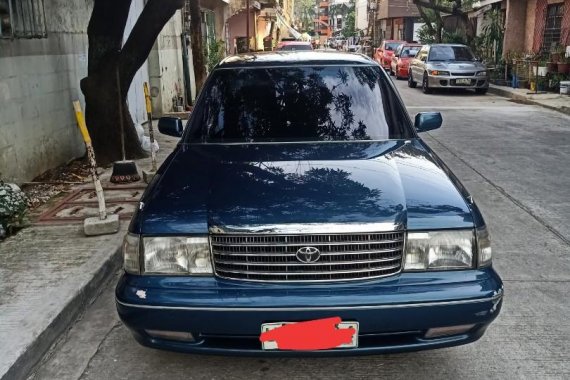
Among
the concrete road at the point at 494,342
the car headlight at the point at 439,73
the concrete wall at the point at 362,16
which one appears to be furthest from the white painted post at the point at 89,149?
the concrete wall at the point at 362,16

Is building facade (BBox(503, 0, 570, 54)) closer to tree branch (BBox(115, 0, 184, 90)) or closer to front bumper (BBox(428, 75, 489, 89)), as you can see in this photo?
front bumper (BBox(428, 75, 489, 89))

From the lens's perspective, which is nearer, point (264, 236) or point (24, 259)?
point (264, 236)

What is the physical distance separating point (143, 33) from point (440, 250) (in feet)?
21.1

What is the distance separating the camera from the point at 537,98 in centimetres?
1673

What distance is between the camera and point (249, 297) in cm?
278

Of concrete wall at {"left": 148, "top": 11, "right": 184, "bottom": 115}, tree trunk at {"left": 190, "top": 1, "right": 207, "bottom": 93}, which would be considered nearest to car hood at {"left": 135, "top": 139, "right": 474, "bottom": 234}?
concrete wall at {"left": 148, "top": 11, "right": 184, "bottom": 115}

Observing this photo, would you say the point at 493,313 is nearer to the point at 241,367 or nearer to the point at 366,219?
the point at 366,219

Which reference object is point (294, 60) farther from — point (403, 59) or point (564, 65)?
point (403, 59)

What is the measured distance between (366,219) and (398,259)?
26 cm

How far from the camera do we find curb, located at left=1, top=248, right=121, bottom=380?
3320 millimetres

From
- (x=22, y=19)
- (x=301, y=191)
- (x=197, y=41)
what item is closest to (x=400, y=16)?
(x=197, y=41)

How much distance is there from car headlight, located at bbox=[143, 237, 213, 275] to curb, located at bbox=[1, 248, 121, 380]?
102cm

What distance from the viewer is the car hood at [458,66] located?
19.2 m

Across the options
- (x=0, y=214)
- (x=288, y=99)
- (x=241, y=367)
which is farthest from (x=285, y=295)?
(x=0, y=214)
